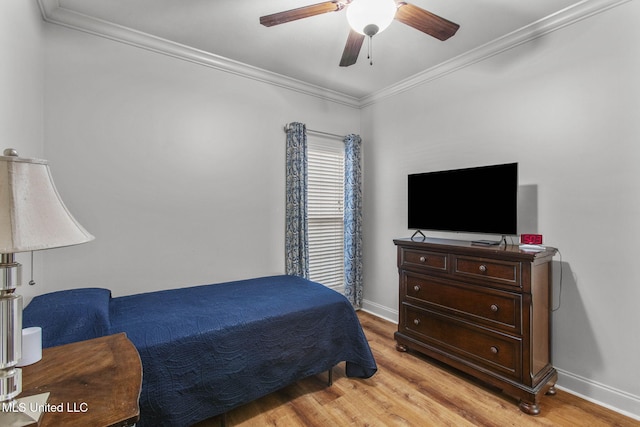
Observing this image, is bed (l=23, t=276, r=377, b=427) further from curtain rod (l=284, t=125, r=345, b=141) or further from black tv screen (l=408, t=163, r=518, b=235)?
curtain rod (l=284, t=125, r=345, b=141)

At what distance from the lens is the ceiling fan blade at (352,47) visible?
75.5 inches

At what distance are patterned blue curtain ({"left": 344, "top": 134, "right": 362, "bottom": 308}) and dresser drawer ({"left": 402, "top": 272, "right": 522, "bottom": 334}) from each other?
105 centimetres

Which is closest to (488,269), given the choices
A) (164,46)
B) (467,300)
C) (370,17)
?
(467,300)

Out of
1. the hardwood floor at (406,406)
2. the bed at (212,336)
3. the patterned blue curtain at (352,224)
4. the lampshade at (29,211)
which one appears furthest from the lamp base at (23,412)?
the patterned blue curtain at (352,224)

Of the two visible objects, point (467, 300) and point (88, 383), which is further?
point (467, 300)

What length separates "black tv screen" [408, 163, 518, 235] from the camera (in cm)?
232

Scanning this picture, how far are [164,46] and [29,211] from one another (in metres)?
2.49

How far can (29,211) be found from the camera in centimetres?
76

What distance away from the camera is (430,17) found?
176 centimetres

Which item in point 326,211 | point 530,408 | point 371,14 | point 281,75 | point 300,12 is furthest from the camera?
point 326,211

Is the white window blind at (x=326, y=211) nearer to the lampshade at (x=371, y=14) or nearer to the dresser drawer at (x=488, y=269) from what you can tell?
the dresser drawer at (x=488, y=269)

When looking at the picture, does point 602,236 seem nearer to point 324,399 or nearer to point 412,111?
point 412,111

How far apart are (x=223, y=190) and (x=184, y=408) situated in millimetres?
1894

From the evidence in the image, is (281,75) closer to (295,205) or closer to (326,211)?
(295,205)
